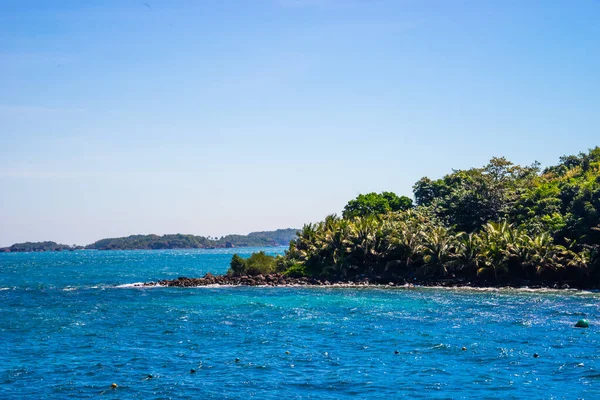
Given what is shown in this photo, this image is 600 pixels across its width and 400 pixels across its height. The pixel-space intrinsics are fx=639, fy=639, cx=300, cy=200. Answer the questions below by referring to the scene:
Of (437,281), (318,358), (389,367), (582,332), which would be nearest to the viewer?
(389,367)

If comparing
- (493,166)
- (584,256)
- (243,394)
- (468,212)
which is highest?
(493,166)

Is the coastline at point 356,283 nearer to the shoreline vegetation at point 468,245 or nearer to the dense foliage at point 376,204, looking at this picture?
the shoreline vegetation at point 468,245

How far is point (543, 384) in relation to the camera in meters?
27.4

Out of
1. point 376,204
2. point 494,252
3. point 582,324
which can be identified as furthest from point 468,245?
point 376,204

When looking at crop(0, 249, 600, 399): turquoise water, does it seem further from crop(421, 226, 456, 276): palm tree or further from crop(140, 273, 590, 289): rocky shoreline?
crop(421, 226, 456, 276): palm tree

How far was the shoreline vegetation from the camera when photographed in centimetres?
6419

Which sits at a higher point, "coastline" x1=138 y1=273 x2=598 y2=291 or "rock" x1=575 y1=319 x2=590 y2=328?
"coastline" x1=138 y1=273 x2=598 y2=291

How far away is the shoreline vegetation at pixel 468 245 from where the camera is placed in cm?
6419

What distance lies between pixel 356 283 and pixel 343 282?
1.83 m

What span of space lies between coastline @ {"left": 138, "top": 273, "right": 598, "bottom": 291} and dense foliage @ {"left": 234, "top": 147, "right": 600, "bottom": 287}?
32.7 inches

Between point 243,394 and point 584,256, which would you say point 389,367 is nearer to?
point 243,394

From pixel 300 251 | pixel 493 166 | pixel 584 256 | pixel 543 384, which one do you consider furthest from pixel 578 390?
pixel 493 166

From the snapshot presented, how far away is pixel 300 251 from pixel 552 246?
1232 inches

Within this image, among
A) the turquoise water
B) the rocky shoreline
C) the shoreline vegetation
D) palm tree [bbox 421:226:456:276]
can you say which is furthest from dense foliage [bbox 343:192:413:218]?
the turquoise water
